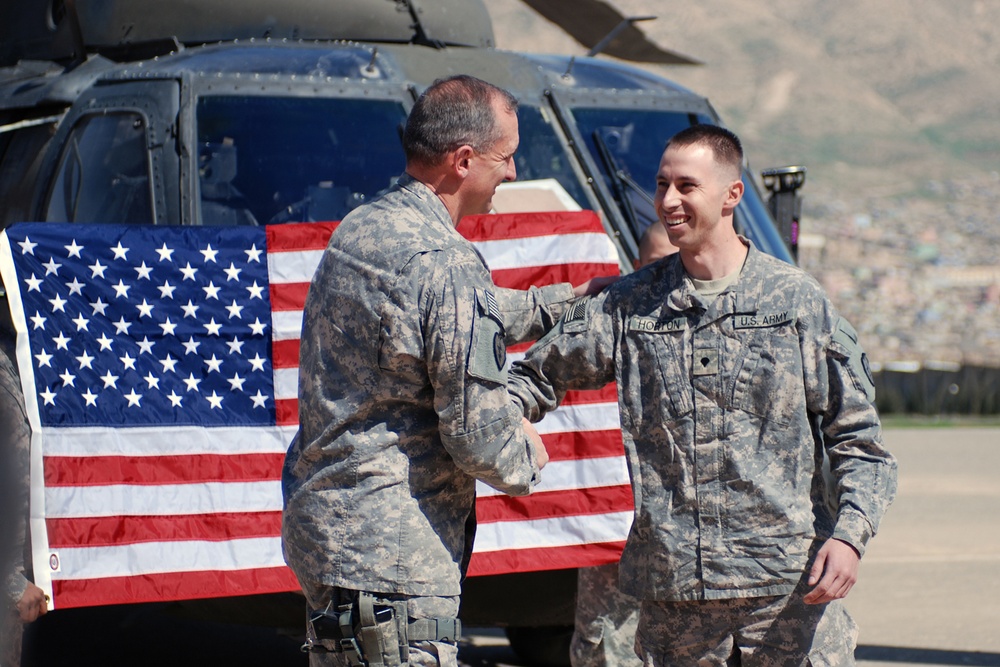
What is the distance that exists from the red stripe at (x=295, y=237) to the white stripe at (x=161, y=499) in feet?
2.39

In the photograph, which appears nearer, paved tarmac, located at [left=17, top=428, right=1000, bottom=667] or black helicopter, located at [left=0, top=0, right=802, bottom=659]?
black helicopter, located at [left=0, top=0, right=802, bottom=659]

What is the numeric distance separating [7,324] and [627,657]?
217 cm

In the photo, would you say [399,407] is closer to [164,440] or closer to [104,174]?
[164,440]

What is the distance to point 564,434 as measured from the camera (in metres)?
Result: 4.41

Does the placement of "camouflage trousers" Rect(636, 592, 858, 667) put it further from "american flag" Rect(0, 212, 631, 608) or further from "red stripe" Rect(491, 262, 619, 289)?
→ "red stripe" Rect(491, 262, 619, 289)

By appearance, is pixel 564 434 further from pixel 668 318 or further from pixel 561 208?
pixel 668 318

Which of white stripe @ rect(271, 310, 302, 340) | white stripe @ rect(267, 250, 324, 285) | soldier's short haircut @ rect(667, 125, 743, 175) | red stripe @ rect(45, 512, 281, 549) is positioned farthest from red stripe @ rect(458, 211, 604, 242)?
soldier's short haircut @ rect(667, 125, 743, 175)

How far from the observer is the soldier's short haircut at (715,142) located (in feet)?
10.2

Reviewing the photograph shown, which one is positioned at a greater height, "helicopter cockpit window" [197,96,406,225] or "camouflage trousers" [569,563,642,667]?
"helicopter cockpit window" [197,96,406,225]

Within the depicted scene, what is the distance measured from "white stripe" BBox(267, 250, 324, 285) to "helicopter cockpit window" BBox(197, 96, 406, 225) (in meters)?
0.40

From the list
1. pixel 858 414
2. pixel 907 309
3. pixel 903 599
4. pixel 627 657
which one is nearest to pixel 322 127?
pixel 627 657

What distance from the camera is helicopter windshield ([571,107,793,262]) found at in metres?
5.11

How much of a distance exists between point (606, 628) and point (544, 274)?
1.12 meters

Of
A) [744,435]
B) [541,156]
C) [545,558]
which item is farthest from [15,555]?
[541,156]
